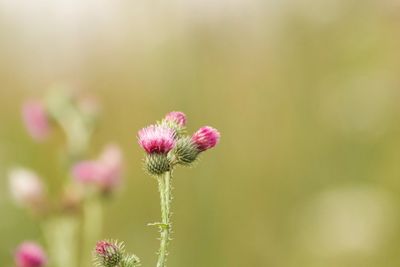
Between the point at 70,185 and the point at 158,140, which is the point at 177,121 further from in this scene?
the point at 70,185

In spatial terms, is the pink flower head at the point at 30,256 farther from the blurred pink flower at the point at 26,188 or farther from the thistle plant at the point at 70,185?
the blurred pink flower at the point at 26,188

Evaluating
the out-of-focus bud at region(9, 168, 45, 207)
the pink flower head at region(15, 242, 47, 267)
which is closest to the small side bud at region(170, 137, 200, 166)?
the pink flower head at region(15, 242, 47, 267)

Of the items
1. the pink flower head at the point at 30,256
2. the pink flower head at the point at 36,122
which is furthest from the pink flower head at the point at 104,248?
the pink flower head at the point at 36,122

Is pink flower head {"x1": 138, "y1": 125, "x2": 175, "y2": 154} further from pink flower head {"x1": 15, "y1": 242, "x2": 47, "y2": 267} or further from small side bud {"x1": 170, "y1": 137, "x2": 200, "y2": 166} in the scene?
pink flower head {"x1": 15, "y1": 242, "x2": 47, "y2": 267}

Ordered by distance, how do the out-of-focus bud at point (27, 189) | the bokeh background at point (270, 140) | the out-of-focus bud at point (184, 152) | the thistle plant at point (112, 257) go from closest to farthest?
the thistle plant at point (112, 257)
the out-of-focus bud at point (184, 152)
the out-of-focus bud at point (27, 189)
the bokeh background at point (270, 140)

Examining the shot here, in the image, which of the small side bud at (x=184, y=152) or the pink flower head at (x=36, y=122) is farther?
the pink flower head at (x=36, y=122)

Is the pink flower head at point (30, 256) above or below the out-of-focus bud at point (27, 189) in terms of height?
below

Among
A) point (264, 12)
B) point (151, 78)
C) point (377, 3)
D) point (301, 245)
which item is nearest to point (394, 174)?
point (301, 245)

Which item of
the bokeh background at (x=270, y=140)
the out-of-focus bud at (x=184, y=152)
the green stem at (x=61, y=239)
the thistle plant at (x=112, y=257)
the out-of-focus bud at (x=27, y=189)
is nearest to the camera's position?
the thistle plant at (x=112, y=257)

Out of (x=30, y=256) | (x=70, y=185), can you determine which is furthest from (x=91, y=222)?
(x=30, y=256)
